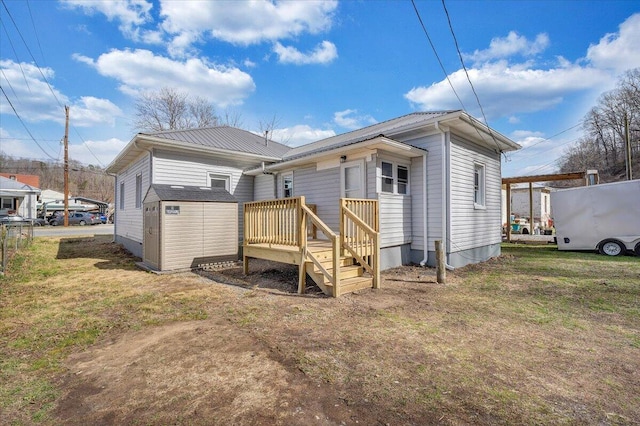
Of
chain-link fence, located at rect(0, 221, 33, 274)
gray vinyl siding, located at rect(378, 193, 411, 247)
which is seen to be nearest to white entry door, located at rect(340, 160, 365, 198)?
gray vinyl siding, located at rect(378, 193, 411, 247)

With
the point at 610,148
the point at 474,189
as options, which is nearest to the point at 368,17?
the point at 474,189

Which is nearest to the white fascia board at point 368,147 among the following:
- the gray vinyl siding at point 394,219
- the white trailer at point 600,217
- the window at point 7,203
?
the gray vinyl siding at point 394,219

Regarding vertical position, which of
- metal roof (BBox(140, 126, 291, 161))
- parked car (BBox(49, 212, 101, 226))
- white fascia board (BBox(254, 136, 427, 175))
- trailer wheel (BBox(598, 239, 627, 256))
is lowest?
trailer wheel (BBox(598, 239, 627, 256))

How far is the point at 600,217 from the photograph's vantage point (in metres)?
10.1

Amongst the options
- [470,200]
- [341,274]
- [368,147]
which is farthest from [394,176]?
[341,274]

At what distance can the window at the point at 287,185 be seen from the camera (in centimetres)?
1023

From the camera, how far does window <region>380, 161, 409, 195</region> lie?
25.3ft

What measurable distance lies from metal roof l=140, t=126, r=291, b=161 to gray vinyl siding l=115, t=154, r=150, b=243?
1.29 metres

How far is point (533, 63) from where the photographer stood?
390 inches

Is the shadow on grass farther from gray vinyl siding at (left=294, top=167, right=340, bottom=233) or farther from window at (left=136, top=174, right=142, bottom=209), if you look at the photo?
gray vinyl siding at (left=294, top=167, right=340, bottom=233)

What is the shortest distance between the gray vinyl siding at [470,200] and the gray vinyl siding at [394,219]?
1.13 m

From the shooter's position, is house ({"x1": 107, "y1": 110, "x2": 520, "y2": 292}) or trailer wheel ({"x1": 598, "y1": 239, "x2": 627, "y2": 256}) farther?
trailer wheel ({"x1": 598, "y1": 239, "x2": 627, "y2": 256})

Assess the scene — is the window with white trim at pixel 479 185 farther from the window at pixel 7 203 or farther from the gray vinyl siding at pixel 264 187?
the window at pixel 7 203

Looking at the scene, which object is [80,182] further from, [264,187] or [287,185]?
[287,185]
